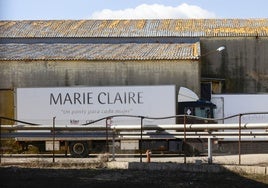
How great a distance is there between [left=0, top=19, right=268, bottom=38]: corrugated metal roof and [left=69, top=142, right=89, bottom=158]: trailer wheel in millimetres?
18377

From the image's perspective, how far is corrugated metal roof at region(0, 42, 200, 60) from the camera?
4025 cm

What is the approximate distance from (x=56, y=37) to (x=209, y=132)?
27.4 meters

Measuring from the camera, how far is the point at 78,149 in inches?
1142

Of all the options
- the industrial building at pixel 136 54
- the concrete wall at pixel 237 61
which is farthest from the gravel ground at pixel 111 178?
the concrete wall at pixel 237 61

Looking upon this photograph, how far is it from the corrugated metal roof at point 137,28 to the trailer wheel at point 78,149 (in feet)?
60.3

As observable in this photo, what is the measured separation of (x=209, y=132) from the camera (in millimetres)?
20594

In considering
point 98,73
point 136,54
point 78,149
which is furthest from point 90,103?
point 136,54

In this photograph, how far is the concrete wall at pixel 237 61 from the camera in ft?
146

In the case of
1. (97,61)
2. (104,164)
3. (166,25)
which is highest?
(166,25)

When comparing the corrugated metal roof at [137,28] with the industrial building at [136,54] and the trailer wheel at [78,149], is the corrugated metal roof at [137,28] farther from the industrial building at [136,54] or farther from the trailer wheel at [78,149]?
the trailer wheel at [78,149]

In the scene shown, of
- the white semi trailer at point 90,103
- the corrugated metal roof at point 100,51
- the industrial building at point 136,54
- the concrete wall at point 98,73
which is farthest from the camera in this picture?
the corrugated metal roof at point 100,51

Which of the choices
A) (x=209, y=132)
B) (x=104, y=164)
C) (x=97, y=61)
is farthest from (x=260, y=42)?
(x=104, y=164)

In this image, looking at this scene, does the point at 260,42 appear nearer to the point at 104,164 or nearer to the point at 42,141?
the point at 42,141

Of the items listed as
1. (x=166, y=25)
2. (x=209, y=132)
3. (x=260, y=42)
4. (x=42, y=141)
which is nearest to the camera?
(x=209, y=132)
